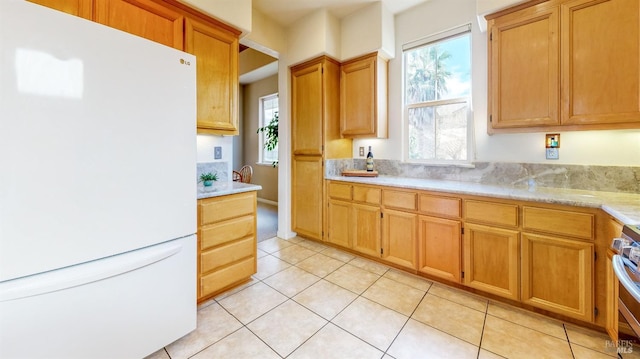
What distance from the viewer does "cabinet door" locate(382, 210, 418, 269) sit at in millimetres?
2361

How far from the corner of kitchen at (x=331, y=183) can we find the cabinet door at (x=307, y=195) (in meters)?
0.03

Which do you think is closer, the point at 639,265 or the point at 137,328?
the point at 639,265

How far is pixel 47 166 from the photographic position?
1.01 meters

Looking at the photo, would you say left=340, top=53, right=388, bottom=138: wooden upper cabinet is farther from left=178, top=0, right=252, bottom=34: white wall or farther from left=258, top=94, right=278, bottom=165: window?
left=258, top=94, right=278, bottom=165: window

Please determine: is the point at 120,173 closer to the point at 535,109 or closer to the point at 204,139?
the point at 204,139

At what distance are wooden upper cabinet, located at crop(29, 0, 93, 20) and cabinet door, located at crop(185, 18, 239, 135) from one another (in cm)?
58

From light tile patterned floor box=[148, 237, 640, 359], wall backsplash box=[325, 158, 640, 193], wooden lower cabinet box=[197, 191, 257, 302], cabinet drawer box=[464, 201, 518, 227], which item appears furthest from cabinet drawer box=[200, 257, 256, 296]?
cabinet drawer box=[464, 201, 518, 227]

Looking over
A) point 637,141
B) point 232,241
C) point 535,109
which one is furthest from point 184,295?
point 637,141

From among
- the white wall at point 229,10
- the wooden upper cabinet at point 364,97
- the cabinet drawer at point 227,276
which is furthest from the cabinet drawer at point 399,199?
the white wall at point 229,10

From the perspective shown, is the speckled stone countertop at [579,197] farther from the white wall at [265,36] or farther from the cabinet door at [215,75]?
the white wall at [265,36]

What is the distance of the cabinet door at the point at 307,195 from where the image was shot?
125 inches

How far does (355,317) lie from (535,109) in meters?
2.12

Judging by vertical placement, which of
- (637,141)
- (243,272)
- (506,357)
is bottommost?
(506,357)

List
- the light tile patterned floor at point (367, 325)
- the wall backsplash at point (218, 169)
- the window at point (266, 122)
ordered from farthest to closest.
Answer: the window at point (266, 122) < the wall backsplash at point (218, 169) < the light tile patterned floor at point (367, 325)
